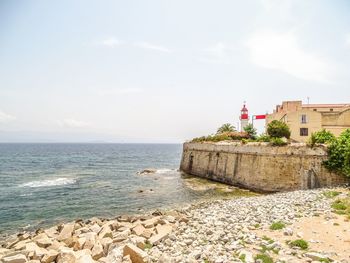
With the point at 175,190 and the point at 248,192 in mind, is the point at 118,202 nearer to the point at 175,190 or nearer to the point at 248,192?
the point at 175,190

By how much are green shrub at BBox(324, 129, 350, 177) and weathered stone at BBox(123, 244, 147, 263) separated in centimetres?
2029

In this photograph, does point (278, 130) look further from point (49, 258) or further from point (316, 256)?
point (49, 258)

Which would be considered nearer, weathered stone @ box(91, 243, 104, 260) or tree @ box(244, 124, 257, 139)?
weathered stone @ box(91, 243, 104, 260)

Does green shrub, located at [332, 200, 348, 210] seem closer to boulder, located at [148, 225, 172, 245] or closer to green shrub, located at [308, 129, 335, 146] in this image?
Result: boulder, located at [148, 225, 172, 245]

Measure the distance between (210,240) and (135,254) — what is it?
3.19 m

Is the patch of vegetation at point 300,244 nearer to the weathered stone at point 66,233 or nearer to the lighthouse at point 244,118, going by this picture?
the weathered stone at point 66,233

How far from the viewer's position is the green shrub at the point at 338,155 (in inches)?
939

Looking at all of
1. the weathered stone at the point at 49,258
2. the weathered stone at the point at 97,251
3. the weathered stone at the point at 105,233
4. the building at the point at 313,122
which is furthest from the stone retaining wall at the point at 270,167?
the weathered stone at the point at 49,258

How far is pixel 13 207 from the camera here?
24875 mm

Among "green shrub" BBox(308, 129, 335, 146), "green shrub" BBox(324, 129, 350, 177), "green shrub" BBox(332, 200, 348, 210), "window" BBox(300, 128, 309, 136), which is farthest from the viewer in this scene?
"window" BBox(300, 128, 309, 136)

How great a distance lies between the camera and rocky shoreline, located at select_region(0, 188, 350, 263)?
1001 centimetres

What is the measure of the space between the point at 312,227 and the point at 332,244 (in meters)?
1.93

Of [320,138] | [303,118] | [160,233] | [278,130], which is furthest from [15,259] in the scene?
[303,118]

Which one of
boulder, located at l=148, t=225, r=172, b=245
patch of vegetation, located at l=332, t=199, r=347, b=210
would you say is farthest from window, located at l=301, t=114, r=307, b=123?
boulder, located at l=148, t=225, r=172, b=245
